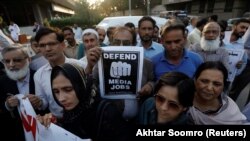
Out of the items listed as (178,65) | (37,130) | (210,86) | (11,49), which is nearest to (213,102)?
(210,86)

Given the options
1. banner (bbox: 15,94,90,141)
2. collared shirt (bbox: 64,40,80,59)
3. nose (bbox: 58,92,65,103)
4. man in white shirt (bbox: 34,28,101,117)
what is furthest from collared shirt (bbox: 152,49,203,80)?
collared shirt (bbox: 64,40,80,59)

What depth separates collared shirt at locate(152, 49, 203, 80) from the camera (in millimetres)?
2845

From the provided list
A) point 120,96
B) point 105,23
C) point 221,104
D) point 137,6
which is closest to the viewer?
point 221,104

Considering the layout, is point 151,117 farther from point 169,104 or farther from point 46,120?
point 46,120

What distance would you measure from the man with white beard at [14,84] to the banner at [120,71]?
3.06 ft

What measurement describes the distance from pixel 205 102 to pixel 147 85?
57 cm

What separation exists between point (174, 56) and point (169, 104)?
1.15 meters

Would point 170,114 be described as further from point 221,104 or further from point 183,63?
point 183,63

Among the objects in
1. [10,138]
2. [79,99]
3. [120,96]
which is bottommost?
[10,138]

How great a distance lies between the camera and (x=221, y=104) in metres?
2.19

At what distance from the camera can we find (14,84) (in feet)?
9.55

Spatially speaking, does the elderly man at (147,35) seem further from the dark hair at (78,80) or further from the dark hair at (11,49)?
the dark hair at (78,80)

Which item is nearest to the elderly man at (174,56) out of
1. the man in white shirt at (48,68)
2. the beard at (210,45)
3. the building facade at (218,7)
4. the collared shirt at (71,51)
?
the man in white shirt at (48,68)

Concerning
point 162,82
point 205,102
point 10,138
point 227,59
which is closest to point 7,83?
point 10,138
